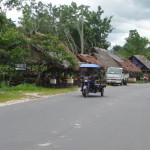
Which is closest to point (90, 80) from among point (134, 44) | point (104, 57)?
point (104, 57)

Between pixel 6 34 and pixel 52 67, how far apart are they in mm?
9059

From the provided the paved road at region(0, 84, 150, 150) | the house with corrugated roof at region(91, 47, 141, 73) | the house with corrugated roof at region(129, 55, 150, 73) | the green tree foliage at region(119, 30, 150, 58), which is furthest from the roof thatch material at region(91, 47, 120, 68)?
the paved road at region(0, 84, 150, 150)

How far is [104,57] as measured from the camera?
184 ft

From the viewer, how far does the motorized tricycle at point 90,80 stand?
65.1ft

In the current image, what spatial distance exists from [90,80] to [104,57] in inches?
1427

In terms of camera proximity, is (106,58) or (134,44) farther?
(134,44)

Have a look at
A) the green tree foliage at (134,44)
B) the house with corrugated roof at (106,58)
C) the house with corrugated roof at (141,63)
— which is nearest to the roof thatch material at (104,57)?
the house with corrugated roof at (106,58)

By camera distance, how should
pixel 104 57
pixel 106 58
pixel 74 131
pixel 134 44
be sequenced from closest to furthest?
pixel 74 131, pixel 104 57, pixel 106 58, pixel 134 44

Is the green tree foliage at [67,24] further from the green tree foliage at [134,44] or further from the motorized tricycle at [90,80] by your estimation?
the motorized tricycle at [90,80]

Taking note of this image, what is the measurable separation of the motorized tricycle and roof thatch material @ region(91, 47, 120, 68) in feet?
105

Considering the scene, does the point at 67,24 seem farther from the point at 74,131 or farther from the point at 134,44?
the point at 74,131

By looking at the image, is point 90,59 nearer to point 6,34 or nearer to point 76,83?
point 76,83

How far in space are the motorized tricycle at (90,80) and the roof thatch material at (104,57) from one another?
1256 inches

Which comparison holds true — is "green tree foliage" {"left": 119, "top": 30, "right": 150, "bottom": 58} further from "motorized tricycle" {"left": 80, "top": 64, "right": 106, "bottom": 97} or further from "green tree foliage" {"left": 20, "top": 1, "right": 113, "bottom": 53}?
"motorized tricycle" {"left": 80, "top": 64, "right": 106, "bottom": 97}
